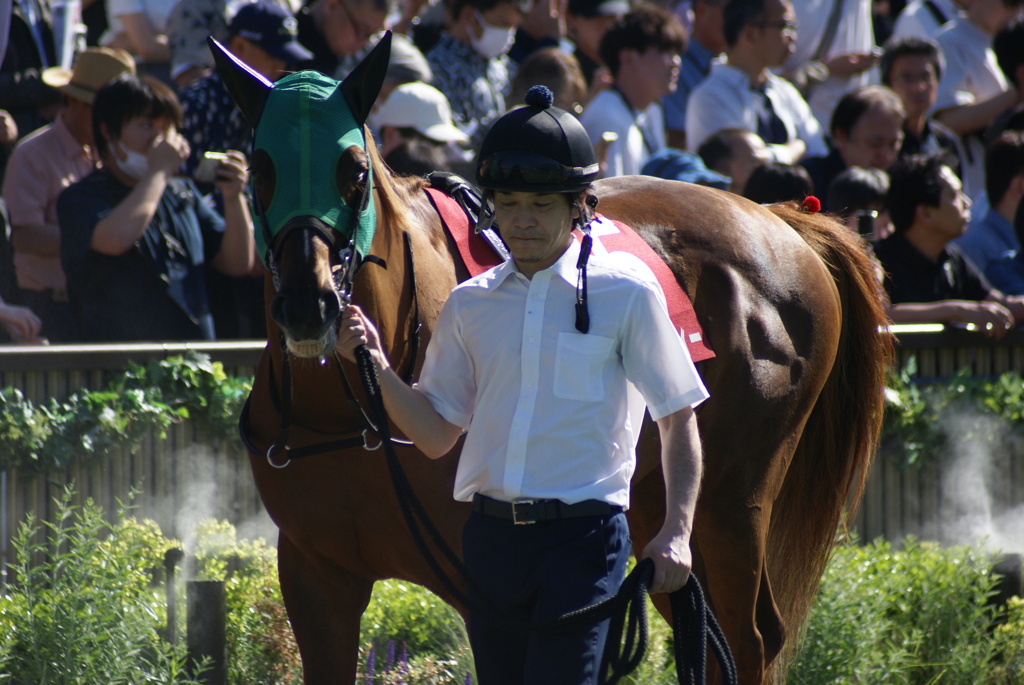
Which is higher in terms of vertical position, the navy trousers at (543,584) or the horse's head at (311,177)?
the horse's head at (311,177)

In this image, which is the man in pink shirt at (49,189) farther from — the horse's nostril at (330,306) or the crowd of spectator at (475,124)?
the horse's nostril at (330,306)

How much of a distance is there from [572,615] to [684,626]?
0.99 feet

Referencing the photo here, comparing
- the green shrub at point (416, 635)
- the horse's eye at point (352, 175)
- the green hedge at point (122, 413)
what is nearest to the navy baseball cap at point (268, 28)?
the green hedge at point (122, 413)

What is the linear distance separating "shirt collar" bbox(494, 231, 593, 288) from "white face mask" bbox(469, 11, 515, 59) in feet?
15.0

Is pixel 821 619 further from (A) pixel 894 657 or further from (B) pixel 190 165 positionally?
(B) pixel 190 165

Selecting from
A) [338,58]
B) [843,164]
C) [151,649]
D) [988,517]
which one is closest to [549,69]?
[338,58]

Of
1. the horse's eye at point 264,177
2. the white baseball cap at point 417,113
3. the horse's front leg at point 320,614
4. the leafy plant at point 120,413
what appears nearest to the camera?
the horse's eye at point 264,177

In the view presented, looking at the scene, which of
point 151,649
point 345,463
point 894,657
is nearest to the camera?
point 345,463

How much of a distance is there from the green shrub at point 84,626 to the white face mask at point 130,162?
199cm

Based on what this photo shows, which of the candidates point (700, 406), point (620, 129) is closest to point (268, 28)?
point (620, 129)

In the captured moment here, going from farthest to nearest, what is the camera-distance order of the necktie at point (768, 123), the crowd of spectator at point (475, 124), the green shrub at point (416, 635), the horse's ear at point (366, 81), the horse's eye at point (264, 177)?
the necktie at point (768, 123) < the crowd of spectator at point (475, 124) < the green shrub at point (416, 635) < the horse's ear at point (366, 81) < the horse's eye at point (264, 177)

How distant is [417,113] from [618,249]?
2842 millimetres

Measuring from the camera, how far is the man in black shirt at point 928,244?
253 inches

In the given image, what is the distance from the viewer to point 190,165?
19.4ft
